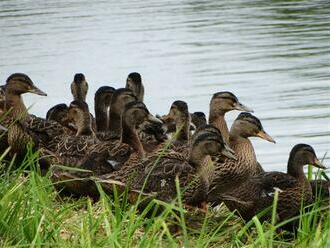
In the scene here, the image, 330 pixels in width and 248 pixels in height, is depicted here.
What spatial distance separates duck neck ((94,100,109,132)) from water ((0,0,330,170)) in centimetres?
165

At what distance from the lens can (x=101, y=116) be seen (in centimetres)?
1172

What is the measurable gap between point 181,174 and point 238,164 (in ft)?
3.97

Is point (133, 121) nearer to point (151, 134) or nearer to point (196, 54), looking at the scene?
point (151, 134)

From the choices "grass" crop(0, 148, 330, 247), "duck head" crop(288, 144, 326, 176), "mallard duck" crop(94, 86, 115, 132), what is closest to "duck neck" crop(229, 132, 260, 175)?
"duck head" crop(288, 144, 326, 176)

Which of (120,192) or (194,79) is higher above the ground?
(120,192)

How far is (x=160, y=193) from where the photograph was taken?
297 inches

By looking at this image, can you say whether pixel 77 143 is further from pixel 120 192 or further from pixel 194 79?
pixel 194 79

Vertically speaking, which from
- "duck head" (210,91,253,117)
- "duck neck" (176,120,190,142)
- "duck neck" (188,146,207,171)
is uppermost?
"duck neck" (188,146,207,171)

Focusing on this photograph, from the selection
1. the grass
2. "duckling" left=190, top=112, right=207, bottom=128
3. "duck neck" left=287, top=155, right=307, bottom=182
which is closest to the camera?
the grass

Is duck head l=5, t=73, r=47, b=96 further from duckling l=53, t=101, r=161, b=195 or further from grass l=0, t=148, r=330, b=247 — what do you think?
grass l=0, t=148, r=330, b=247

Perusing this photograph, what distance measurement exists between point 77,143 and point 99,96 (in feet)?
7.92

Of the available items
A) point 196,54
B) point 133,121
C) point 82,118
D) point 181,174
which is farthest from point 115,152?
point 196,54

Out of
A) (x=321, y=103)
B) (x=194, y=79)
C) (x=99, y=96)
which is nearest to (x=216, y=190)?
(x=99, y=96)

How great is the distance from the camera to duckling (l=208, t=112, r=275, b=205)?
347 inches
